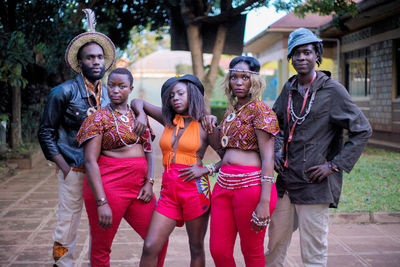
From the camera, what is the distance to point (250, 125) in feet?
10.1

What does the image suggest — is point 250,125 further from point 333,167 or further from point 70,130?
point 70,130

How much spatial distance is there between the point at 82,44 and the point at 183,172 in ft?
4.51

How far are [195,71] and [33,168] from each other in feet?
14.1

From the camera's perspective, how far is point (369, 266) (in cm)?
414

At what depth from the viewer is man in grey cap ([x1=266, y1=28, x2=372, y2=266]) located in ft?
10.3

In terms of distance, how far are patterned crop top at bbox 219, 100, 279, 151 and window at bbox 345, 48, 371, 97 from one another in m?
11.8

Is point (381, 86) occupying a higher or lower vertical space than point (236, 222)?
higher

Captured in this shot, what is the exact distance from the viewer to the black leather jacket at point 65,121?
11.2 feet

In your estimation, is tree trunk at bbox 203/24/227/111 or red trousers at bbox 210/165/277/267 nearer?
red trousers at bbox 210/165/277/267

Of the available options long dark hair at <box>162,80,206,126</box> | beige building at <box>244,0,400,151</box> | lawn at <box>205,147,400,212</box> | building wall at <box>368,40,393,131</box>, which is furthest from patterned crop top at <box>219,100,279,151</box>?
building wall at <box>368,40,393,131</box>

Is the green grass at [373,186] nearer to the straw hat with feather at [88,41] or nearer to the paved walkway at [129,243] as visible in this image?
the paved walkway at [129,243]

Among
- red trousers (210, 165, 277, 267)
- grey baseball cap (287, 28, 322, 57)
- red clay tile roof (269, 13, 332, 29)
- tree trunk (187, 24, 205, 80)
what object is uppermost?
red clay tile roof (269, 13, 332, 29)

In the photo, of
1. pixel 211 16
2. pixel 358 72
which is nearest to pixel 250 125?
pixel 211 16

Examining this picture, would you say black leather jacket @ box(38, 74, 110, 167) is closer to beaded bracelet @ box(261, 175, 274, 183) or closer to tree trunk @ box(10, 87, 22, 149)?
beaded bracelet @ box(261, 175, 274, 183)
